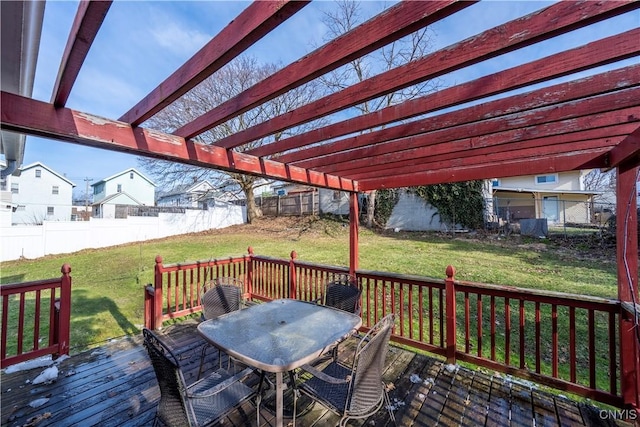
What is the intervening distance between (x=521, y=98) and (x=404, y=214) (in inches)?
483

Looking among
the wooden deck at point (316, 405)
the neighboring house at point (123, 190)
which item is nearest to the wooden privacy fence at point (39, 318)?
the wooden deck at point (316, 405)

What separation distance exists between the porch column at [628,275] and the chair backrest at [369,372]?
7.11ft

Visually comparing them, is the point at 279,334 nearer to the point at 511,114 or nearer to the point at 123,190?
the point at 511,114

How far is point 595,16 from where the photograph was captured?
1.02 m

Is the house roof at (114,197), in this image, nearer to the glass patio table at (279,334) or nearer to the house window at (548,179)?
the glass patio table at (279,334)

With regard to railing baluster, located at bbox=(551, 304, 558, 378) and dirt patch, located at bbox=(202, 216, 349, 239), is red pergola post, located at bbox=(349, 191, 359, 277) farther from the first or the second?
dirt patch, located at bbox=(202, 216, 349, 239)

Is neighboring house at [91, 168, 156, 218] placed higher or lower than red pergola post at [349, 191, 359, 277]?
higher

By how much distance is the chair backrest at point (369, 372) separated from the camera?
1.81 metres

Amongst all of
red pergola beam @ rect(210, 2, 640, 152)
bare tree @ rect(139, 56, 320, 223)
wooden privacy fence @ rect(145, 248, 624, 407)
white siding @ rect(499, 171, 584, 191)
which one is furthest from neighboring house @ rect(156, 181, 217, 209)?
white siding @ rect(499, 171, 584, 191)

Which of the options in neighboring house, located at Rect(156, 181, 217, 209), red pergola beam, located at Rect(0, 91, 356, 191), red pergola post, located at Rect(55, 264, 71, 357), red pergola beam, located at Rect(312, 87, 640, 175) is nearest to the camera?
red pergola beam, located at Rect(0, 91, 356, 191)

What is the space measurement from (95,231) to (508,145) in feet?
48.2

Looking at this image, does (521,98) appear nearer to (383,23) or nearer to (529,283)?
(383,23)

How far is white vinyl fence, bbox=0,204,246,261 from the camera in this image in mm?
9852

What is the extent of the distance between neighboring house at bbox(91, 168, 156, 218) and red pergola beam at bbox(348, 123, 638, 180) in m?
26.8
